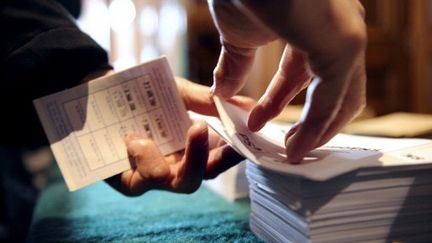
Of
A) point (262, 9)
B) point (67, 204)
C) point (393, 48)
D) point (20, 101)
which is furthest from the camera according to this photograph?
point (393, 48)

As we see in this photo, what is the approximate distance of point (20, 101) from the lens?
70 centimetres

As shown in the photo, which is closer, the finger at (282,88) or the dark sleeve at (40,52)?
the finger at (282,88)

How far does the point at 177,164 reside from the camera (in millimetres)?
601

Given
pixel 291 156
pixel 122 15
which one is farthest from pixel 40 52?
pixel 122 15

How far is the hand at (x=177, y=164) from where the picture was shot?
1.76 ft

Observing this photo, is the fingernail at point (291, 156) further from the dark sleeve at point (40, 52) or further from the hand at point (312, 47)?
the dark sleeve at point (40, 52)

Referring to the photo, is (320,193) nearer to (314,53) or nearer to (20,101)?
(314,53)

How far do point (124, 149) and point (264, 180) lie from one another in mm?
215

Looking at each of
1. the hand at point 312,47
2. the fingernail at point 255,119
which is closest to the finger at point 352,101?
the hand at point 312,47

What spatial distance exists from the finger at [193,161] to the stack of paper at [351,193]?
0.18ft

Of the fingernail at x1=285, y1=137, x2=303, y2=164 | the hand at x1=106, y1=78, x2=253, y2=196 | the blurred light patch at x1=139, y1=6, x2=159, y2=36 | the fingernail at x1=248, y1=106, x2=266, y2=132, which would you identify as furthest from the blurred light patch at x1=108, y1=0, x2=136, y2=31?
the fingernail at x1=285, y1=137, x2=303, y2=164

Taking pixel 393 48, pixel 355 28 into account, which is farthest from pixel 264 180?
pixel 393 48

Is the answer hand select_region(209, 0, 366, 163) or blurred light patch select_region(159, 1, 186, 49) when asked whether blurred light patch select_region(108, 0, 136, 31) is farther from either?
hand select_region(209, 0, 366, 163)

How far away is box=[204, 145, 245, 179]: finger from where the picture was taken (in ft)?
1.91
